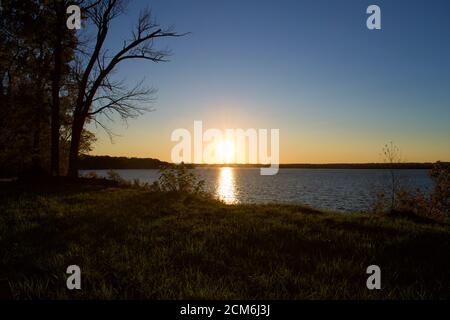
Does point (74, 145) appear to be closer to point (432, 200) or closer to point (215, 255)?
point (215, 255)

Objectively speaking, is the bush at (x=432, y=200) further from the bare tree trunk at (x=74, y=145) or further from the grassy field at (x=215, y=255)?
the bare tree trunk at (x=74, y=145)

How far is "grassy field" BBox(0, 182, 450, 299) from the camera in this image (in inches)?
194

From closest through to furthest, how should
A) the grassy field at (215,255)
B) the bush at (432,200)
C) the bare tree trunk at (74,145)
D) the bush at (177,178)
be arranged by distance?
the grassy field at (215,255), the bush at (432,200), the bush at (177,178), the bare tree trunk at (74,145)

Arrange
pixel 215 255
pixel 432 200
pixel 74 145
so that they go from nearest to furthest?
pixel 215 255
pixel 432 200
pixel 74 145

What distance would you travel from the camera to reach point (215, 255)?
6574 millimetres

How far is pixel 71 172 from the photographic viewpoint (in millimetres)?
22969

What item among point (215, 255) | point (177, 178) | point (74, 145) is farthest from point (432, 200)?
point (74, 145)

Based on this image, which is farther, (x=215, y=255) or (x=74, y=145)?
(x=74, y=145)

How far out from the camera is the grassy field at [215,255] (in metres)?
4.92

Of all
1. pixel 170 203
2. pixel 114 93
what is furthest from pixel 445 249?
pixel 114 93

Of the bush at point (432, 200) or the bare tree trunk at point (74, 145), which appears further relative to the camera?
the bare tree trunk at point (74, 145)

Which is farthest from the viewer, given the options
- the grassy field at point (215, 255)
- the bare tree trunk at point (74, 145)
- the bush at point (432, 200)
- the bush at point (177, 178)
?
the bare tree trunk at point (74, 145)

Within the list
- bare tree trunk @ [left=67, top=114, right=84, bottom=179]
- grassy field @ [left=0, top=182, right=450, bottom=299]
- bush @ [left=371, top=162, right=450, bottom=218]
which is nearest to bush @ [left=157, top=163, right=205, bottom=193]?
bare tree trunk @ [left=67, top=114, right=84, bottom=179]

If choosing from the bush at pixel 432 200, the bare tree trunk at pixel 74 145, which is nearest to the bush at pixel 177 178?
the bare tree trunk at pixel 74 145
